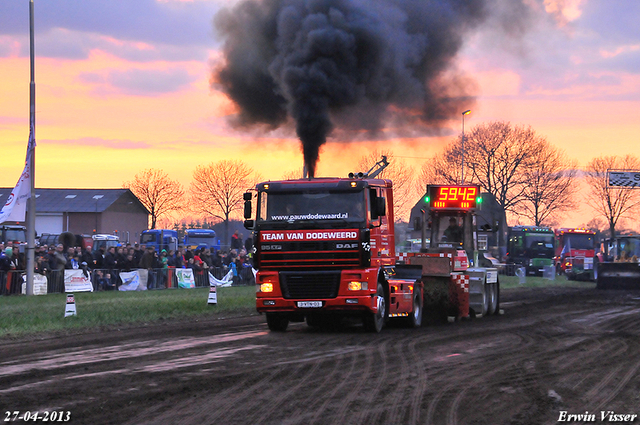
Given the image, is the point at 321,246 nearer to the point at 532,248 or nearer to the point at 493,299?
the point at 493,299

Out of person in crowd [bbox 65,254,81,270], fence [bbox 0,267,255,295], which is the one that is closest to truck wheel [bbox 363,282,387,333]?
fence [bbox 0,267,255,295]

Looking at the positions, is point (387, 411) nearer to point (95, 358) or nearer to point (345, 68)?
point (95, 358)

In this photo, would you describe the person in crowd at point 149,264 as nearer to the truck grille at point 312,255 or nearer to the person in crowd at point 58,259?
the person in crowd at point 58,259

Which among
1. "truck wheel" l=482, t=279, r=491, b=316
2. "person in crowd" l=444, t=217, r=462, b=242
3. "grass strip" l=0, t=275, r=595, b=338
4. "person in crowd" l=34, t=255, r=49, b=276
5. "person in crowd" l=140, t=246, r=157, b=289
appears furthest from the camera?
"person in crowd" l=140, t=246, r=157, b=289

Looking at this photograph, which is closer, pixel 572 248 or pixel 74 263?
pixel 74 263

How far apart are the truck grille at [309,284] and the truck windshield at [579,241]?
43.3 m

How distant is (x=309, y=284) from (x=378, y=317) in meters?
1.64

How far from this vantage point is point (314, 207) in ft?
49.9

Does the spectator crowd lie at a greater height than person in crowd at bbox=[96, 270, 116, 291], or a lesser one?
greater

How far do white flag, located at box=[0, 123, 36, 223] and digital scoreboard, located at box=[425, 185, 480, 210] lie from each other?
12.7 m

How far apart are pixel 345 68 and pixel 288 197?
605 centimetres

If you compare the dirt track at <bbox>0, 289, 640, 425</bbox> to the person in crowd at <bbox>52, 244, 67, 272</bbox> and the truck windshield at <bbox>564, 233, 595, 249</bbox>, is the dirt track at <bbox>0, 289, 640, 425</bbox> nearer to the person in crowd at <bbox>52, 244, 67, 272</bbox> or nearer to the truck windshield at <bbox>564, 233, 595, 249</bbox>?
the person in crowd at <bbox>52, 244, 67, 272</bbox>

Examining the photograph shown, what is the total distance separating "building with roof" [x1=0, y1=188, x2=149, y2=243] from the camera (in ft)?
260

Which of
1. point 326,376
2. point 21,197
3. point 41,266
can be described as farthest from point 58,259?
point 326,376
